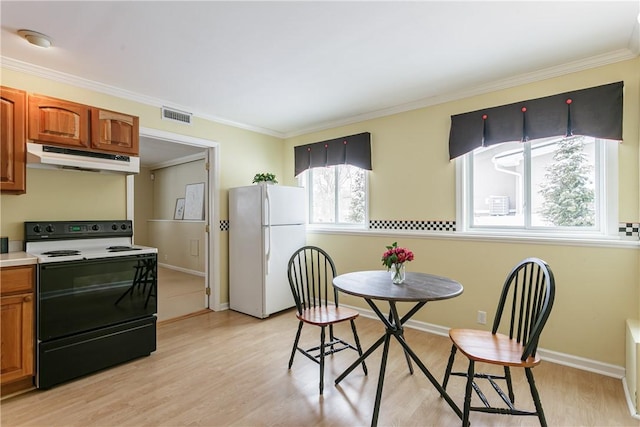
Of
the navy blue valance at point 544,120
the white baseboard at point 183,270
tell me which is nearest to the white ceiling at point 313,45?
the navy blue valance at point 544,120

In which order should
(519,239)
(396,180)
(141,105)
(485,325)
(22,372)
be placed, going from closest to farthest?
(22,372)
(519,239)
(485,325)
(141,105)
(396,180)

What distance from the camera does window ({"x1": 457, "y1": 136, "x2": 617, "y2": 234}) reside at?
2.59m

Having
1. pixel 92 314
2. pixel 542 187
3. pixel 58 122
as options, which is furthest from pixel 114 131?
pixel 542 187

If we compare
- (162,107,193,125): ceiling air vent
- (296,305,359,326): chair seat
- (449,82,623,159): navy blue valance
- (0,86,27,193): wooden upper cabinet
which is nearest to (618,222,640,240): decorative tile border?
(449,82,623,159): navy blue valance

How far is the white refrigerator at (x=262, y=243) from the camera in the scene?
3766 millimetres

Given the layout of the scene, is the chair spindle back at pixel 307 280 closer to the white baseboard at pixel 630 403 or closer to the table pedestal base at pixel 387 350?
the table pedestal base at pixel 387 350

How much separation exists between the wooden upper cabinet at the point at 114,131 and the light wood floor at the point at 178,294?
6.97 feet

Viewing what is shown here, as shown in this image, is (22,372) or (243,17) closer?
(243,17)

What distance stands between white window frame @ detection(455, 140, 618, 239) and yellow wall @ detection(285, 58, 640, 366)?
52mm

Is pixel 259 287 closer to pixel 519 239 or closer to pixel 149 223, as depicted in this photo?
pixel 519 239

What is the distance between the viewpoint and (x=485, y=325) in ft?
9.91

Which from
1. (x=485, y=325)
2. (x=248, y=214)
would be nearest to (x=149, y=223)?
(x=248, y=214)

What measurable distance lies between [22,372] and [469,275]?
148 inches

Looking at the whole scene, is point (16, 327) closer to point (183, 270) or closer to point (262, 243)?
point (262, 243)
